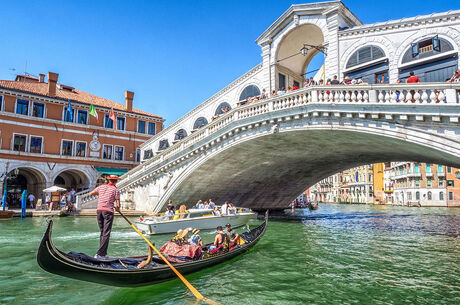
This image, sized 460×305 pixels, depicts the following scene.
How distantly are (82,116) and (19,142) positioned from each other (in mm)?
4794

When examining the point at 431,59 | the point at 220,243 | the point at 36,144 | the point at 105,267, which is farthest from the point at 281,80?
the point at 36,144

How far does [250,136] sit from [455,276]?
9.06 metres

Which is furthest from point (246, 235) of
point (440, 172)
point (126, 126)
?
point (440, 172)

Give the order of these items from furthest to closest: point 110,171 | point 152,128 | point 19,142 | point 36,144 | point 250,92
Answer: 1. point 152,128
2. point 110,171
3. point 36,144
4. point 19,142
5. point 250,92

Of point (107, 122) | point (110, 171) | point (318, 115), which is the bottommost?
point (110, 171)

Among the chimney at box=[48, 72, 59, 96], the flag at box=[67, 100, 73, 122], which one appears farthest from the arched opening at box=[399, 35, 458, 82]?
the chimney at box=[48, 72, 59, 96]

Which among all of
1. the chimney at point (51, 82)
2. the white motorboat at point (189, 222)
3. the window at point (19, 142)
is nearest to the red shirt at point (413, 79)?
the white motorboat at point (189, 222)

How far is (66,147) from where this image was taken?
2423 centimetres

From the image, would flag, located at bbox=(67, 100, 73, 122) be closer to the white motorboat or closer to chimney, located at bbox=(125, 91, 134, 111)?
chimney, located at bbox=(125, 91, 134, 111)

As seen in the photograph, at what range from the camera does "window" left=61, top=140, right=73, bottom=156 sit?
24062mm

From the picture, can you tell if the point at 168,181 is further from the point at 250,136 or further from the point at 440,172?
the point at 440,172

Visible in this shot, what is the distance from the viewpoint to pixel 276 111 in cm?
1291

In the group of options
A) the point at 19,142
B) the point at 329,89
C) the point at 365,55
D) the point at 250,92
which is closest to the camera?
the point at 329,89

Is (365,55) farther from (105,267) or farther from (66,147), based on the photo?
(66,147)
